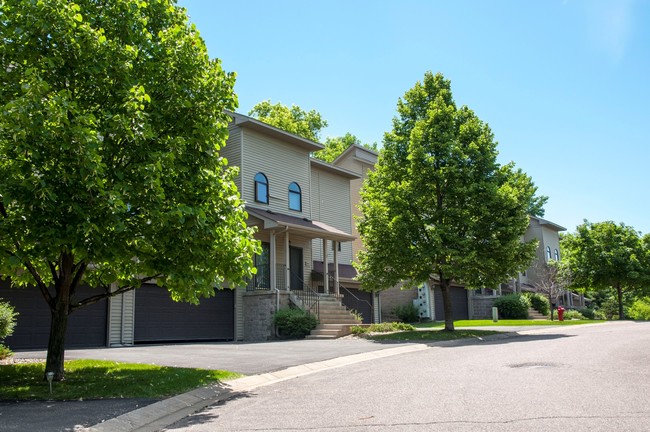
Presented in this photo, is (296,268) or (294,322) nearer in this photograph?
(294,322)

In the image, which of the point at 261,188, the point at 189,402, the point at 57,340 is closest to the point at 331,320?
the point at 261,188

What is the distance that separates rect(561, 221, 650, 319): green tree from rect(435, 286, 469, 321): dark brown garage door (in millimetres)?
8704

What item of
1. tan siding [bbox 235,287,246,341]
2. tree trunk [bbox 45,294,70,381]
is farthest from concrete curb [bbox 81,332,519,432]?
tan siding [bbox 235,287,246,341]

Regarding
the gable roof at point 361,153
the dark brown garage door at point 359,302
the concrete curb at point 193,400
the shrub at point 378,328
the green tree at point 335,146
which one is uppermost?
the green tree at point 335,146

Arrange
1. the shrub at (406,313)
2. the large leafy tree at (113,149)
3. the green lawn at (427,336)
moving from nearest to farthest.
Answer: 1. the large leafy tree at (113,149)
2. the green lawn at (427,336)
3. the shrub at (406,313)

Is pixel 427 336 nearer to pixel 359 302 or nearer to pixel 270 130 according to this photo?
pixel 359 302

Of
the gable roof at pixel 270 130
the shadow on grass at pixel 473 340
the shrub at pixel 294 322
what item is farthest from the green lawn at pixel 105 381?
the gable roof at pixel 270 130

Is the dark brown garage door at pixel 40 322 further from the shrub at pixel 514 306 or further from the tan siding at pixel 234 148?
the shrub at pixel 514 306

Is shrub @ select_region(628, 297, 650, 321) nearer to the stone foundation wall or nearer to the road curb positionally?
the stone foundation wall

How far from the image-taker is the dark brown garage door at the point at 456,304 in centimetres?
3694

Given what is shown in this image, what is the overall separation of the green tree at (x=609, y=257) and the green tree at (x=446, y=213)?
20639 millimetres

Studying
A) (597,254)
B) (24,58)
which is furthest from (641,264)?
(24,58)

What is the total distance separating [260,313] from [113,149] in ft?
49.8

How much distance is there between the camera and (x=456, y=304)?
3834cm
